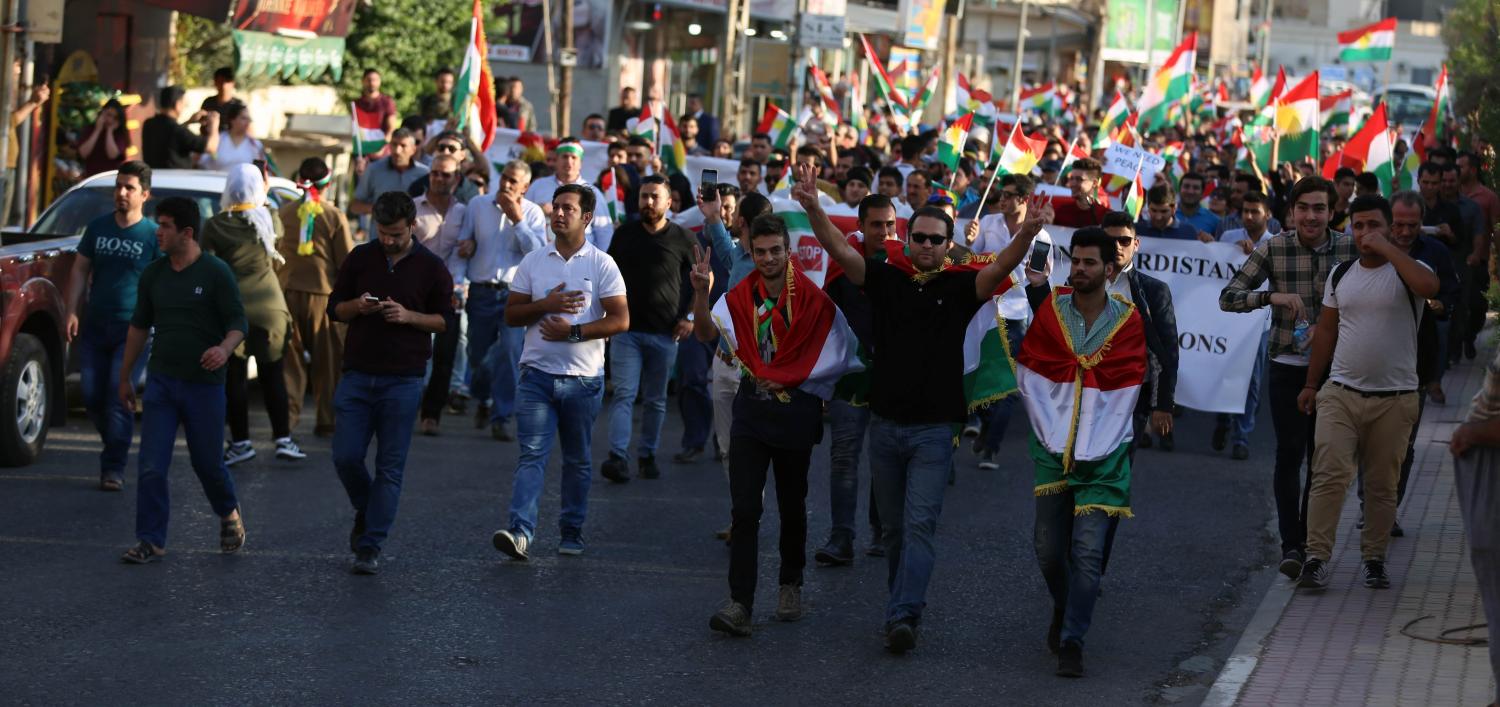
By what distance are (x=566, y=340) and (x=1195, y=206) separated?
8513 mm

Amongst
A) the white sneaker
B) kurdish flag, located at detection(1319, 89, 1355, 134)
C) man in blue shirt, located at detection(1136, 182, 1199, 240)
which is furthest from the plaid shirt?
kurdish flag, located at detection(1319, 89, 1355, 134)

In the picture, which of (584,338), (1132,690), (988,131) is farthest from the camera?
(988,131)

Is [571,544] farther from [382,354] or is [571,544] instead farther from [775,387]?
[775,387]

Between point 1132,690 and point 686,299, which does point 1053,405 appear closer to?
point 1132,690

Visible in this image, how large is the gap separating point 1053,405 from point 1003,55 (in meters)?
82.9

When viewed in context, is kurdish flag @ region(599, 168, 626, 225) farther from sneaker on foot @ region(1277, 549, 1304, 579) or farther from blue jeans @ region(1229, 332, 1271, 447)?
sneaker on foot @ region(1277, 549, 1304, 579)

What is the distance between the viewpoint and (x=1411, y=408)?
358 inches

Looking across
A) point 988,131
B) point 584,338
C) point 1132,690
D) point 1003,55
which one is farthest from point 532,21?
point 1003,55

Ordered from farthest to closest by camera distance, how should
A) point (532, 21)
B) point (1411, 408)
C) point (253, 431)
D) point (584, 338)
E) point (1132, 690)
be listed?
1. point (532, 21)
2. point (253, 431)
3. point (584, 338)
4. point (1411, 408)
5. point (1132, 690)

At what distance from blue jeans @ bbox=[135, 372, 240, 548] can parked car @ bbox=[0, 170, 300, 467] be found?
7.50 ft

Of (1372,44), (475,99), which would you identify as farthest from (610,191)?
(1372,44)

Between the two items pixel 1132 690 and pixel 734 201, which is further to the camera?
pixel 734 201

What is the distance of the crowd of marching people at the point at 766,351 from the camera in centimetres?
798

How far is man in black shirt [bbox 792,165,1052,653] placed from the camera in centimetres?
794
